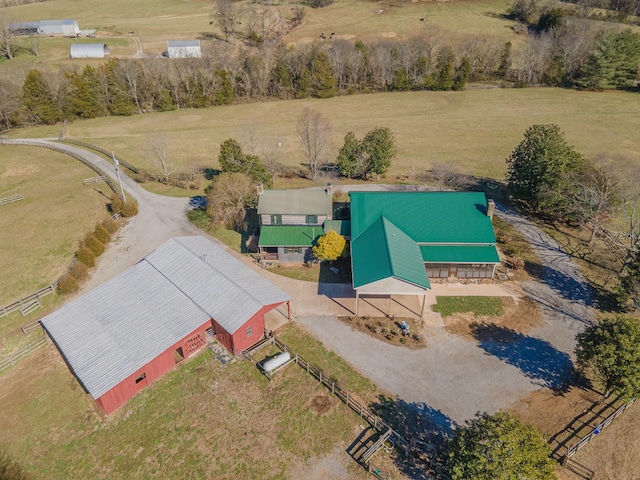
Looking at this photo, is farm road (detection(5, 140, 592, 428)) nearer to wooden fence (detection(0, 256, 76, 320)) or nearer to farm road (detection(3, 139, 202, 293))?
farm road (detection(3, 139, 202, 293))

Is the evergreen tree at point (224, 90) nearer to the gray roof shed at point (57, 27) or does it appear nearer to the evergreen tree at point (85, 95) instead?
the evergreen tree at point (85, 95)

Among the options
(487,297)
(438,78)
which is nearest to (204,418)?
(487,297)

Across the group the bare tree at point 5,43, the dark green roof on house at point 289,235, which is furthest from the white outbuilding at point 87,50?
the dark green roof on house at point 289,235

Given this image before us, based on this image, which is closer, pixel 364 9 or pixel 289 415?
pixel 289 415

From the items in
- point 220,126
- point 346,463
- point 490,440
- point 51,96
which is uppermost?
point 51,96

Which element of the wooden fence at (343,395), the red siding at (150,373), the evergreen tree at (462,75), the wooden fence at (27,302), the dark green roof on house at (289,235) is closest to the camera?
the wooden fence at (343,395)

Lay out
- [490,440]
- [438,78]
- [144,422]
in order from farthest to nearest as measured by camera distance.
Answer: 1. [438,78]
2. [144,422]
3. [490,440]

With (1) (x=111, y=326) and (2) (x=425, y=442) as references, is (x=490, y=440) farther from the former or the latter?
(1) (x=111, y=326)
